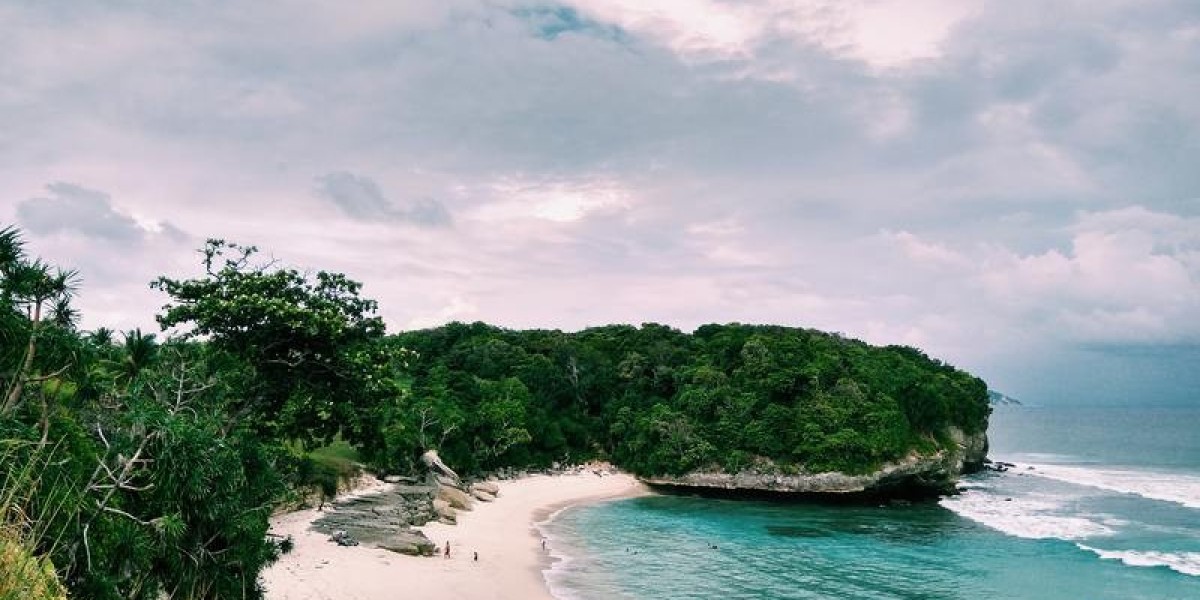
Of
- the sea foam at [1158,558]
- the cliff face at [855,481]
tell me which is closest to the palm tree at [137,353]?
the sea foam at [1158,558]

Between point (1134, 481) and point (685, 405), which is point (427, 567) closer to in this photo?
point (685, 405)

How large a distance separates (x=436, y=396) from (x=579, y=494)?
547 inches

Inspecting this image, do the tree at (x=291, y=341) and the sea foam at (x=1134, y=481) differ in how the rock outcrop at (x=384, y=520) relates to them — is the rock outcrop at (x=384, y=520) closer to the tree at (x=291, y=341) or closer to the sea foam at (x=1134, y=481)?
the tree at (x=291, y=341)

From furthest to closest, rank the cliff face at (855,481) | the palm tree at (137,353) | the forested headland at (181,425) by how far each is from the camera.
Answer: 1. the cliff face at (855,481)
2. the palm tree at (137,353)
3. the forested headland at (181,425)

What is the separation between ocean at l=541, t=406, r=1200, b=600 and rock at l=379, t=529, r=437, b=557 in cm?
523

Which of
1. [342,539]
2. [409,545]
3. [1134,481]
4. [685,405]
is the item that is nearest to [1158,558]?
[685,405]

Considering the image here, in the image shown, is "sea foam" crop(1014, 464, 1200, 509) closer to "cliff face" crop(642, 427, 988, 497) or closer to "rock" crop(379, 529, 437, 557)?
"cliff face" crop(642, 427, 988, 497)

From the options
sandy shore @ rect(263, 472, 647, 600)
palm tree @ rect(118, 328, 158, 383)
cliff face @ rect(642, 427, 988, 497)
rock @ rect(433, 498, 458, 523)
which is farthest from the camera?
cliff face @ rect(642, 427, 988, 497)

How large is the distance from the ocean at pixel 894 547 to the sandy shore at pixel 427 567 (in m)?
1.64

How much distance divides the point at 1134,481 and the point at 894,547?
43.2 m

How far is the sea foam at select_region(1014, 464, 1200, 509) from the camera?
5559 centimetres

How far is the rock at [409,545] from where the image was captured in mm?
29094

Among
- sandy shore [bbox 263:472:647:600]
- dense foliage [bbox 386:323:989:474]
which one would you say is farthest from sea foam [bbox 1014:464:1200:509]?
sandy shore [bbox 263:472:647:600]

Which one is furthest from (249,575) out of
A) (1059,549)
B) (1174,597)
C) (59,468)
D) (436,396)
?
(436,396)
